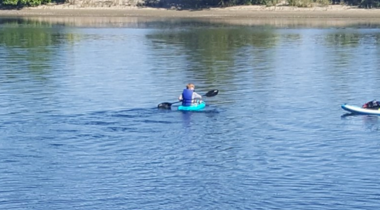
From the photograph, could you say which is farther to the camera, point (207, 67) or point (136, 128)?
point (207, 67)

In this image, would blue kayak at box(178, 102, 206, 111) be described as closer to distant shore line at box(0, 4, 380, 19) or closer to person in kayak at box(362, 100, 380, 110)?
person in kayak at box(362, 100, 380, 110)

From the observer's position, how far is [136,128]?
1217 inches

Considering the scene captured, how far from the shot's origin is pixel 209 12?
3546 inches

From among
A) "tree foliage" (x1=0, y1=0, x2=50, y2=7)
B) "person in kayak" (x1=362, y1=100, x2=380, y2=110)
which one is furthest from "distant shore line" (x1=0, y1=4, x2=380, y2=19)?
"person in kayak" (x1=362, y1=100, x2=380, y2=110)

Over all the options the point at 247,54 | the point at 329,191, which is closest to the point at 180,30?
the point at 247,54

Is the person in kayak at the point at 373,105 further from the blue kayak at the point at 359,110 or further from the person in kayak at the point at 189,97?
the person in kayak at the point at 189,97

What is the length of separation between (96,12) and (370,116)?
200ft

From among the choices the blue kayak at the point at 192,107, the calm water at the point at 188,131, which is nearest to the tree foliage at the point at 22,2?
the calm water at the point at 188,131

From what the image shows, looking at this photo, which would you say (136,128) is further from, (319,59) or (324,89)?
(319,59)

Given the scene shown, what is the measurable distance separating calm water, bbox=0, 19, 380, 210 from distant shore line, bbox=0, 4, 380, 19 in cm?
2867

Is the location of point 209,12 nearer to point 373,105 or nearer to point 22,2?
point 22,2

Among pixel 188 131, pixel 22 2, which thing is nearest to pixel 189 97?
pixel 188 131

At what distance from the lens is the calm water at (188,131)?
922 inches

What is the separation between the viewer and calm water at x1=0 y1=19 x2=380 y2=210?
2341cm
